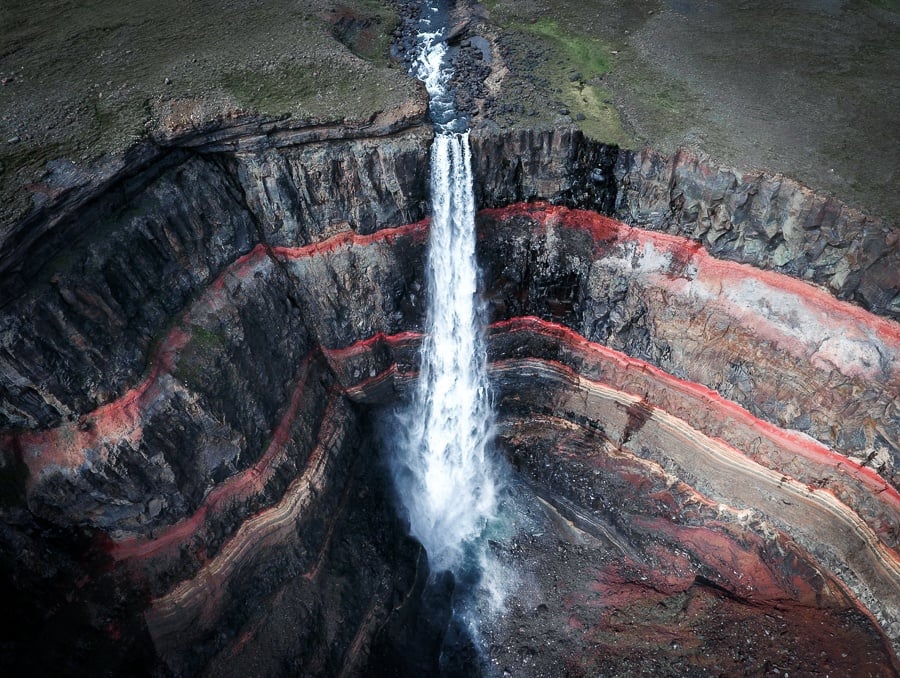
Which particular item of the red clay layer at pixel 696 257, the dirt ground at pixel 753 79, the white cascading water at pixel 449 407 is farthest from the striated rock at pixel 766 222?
the white cascading water at pixel 449 407

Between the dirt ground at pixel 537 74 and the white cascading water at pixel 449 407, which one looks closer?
the dirt ground at pixel 537 74

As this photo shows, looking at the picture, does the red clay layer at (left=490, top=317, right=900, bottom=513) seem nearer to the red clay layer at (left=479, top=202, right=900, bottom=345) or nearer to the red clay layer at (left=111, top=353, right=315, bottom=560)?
the red clay layer at (left=479, top=202, right=900, bottom=345)

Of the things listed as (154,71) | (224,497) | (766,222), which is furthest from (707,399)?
(154,71)

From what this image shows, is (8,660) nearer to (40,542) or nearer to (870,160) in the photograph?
(40,542)

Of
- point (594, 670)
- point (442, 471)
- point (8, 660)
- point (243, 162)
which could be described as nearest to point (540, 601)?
point (594, 670)

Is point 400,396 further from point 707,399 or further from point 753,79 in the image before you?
A: point 753,79

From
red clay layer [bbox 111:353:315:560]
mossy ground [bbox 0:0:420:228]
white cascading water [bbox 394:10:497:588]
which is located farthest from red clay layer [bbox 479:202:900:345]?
red clay layer [bbox 111:353:315:560]

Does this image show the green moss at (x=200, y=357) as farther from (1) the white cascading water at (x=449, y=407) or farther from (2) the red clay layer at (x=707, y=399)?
(2) the red clay layer at (x=707, y=399)
